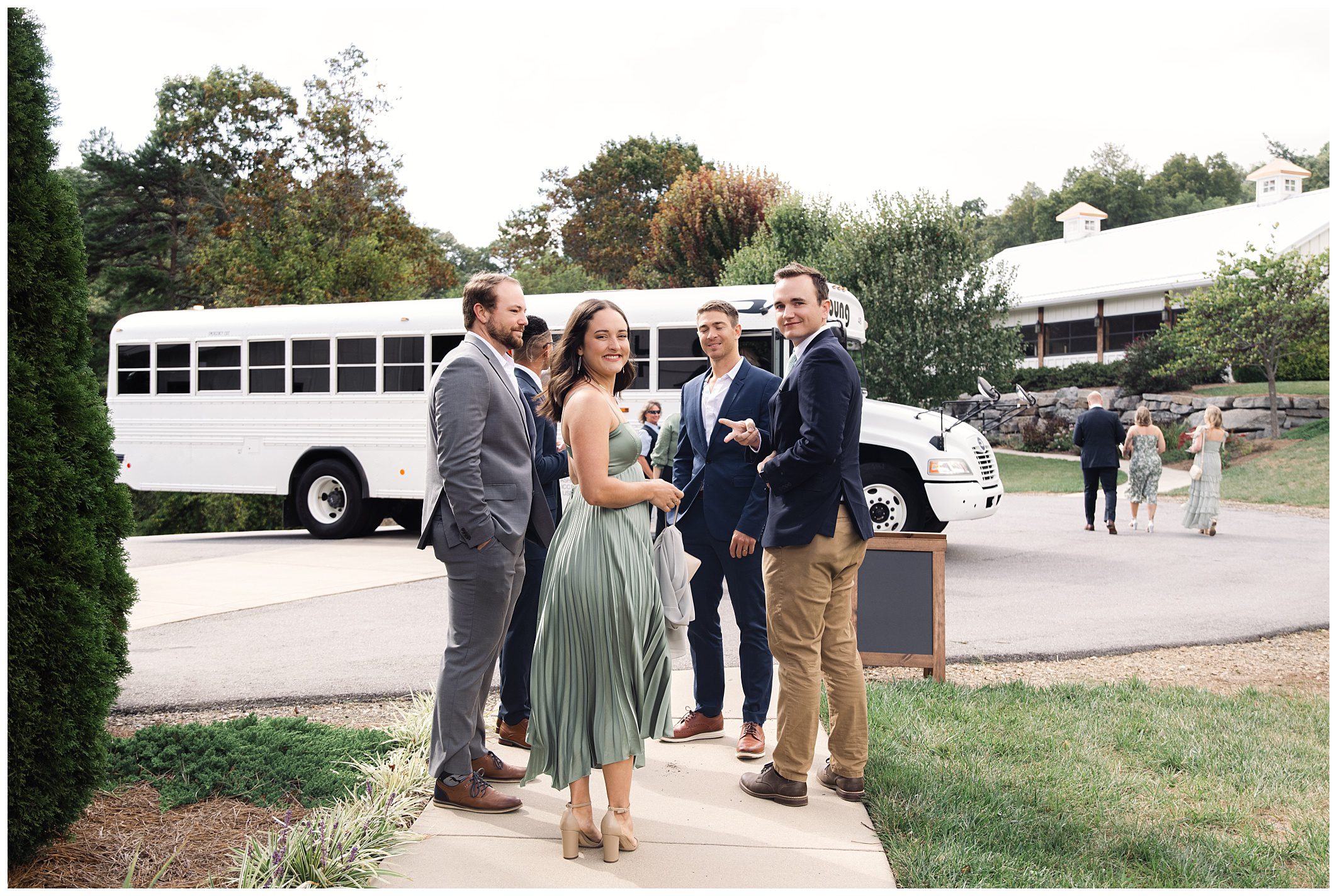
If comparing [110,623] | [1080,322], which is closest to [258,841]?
[110,623]

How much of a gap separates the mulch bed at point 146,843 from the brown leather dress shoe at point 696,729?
1.77 m

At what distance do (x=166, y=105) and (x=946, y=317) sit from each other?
33.5 m

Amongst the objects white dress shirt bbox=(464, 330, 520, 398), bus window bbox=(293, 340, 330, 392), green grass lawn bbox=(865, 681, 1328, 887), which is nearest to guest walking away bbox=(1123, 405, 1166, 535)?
green grass lawn bbox=(865, 681, 1328, 887)

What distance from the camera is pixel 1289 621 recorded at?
8219 millimetres

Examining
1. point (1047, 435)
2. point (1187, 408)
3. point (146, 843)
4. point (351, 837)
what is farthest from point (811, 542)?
point (1047, 435)

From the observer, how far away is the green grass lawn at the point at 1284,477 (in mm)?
19406

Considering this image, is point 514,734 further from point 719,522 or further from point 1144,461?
point 1144,461

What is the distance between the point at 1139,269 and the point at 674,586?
3470 centimetres

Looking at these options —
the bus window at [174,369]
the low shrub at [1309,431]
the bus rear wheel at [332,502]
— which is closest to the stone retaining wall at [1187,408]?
the low shrub at [1309,431]

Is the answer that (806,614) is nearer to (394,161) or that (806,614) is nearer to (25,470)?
(25,470)

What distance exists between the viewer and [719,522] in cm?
497

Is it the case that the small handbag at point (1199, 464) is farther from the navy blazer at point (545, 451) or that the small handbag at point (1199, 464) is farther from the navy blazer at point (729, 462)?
the navy blazer at point (545, 451)

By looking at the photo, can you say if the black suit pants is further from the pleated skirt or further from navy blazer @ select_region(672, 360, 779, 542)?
the pleated skirt

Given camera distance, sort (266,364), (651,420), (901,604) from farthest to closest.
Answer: (266,364) < (651,420) < (901,604)
